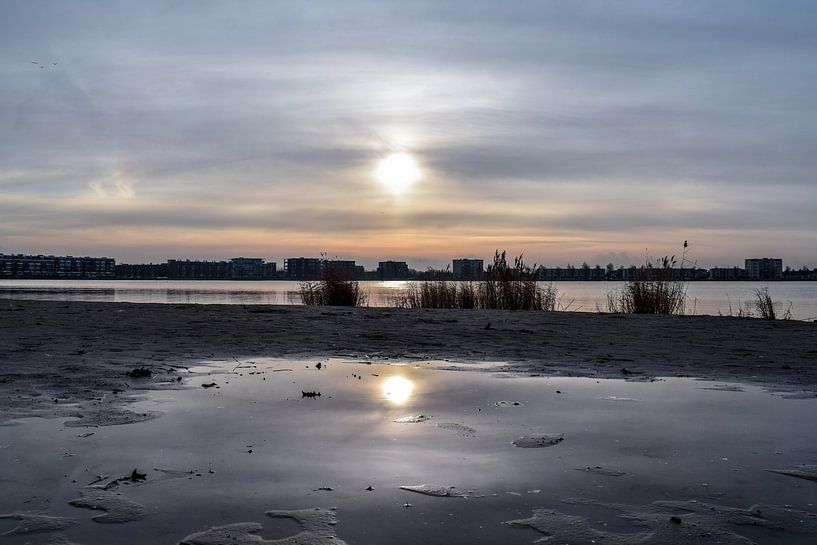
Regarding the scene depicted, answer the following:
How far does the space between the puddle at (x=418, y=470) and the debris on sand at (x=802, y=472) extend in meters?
0.02

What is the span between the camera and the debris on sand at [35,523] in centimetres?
277

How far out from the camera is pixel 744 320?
14.3m

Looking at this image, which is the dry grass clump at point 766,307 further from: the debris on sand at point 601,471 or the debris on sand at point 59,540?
the debris on sand at point 59,540

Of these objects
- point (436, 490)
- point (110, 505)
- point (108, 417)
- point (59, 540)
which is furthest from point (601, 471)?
point (108, 417)

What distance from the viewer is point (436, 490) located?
10.8 ft

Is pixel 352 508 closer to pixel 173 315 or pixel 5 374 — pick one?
pixel 5 374

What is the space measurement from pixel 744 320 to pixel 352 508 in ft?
44.0

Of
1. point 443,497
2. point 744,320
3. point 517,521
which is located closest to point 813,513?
point 517,521

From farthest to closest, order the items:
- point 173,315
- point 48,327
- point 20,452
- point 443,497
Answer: point 173,315 → point 48,327 → point 20,452 → point 443,497

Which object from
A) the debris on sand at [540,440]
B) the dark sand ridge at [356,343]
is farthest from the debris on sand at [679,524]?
the dark sand ridge at [356,343]

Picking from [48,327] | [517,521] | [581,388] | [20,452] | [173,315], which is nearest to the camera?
[517,521]

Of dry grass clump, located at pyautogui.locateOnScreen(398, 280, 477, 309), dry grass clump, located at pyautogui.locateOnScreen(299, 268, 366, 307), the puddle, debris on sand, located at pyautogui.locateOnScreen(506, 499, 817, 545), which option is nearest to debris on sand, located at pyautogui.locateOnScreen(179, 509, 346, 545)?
the puddle

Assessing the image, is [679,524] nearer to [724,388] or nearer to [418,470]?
[418,470]

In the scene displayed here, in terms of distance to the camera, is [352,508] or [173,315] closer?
[352,508]
